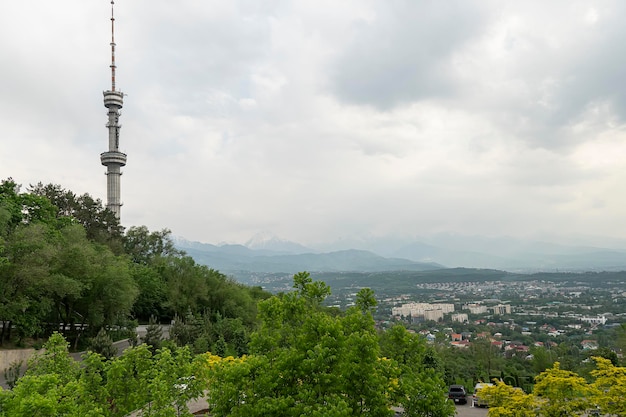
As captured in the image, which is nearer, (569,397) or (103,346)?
(569,397)

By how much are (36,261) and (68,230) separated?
10936 mm

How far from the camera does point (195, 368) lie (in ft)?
41.5

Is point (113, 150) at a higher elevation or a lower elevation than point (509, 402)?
higher

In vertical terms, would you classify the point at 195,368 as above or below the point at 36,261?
below

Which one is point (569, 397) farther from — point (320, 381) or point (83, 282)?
point (83, 282)

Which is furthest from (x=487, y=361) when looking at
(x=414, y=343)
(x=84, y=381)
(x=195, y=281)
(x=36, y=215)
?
(x=36, y=215)

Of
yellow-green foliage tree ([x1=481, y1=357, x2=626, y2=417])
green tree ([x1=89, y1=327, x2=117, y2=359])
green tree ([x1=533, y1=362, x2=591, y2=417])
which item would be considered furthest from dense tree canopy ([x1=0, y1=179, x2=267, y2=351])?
green tree ([x1=533, y1=362, x2=591, y2=417])

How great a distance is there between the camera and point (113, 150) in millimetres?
77062

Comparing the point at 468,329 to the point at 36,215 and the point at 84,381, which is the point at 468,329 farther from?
the point at 84,381

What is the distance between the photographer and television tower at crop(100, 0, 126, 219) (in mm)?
75688

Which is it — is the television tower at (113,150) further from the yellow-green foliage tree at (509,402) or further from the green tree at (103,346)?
the yellow-green foliage tree at (509,402)

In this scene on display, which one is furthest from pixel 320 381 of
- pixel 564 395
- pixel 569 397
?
pixel 569 397

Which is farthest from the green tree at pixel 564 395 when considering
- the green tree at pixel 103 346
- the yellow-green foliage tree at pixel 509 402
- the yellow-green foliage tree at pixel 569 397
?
the green tree at pixel 103 346

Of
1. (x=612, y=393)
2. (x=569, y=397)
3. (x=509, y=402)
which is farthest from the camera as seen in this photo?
(x=509, y=402)
